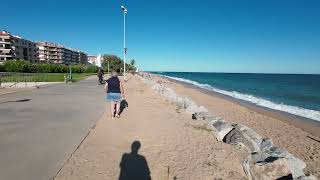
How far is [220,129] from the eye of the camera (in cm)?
739

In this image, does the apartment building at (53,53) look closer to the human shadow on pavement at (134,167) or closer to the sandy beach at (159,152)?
the sandy beach at (159,152)

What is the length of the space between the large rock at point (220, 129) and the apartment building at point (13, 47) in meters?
92.9

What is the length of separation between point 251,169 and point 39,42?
442 ft

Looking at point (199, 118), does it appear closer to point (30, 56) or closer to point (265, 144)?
point (265, 144)

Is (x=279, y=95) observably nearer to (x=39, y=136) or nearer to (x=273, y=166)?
(x=273, y=166)

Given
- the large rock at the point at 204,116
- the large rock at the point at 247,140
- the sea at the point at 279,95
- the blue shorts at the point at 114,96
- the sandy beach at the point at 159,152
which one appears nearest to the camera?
the sandy beach at the point at 159,152

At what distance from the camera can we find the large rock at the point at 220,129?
7020mm

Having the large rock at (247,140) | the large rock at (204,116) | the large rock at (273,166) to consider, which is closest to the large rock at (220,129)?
the large rock at (247,140)

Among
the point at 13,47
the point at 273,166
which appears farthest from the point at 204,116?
the point at 13,47

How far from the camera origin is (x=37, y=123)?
7.79 meters

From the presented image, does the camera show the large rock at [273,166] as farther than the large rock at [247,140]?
No

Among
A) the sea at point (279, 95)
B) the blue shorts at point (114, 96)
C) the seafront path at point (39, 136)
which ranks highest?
the blue shorts at point (114, 96)

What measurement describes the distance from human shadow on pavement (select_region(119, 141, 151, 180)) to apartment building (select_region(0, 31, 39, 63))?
308ft

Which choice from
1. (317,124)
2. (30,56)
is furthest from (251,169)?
(30,56)
